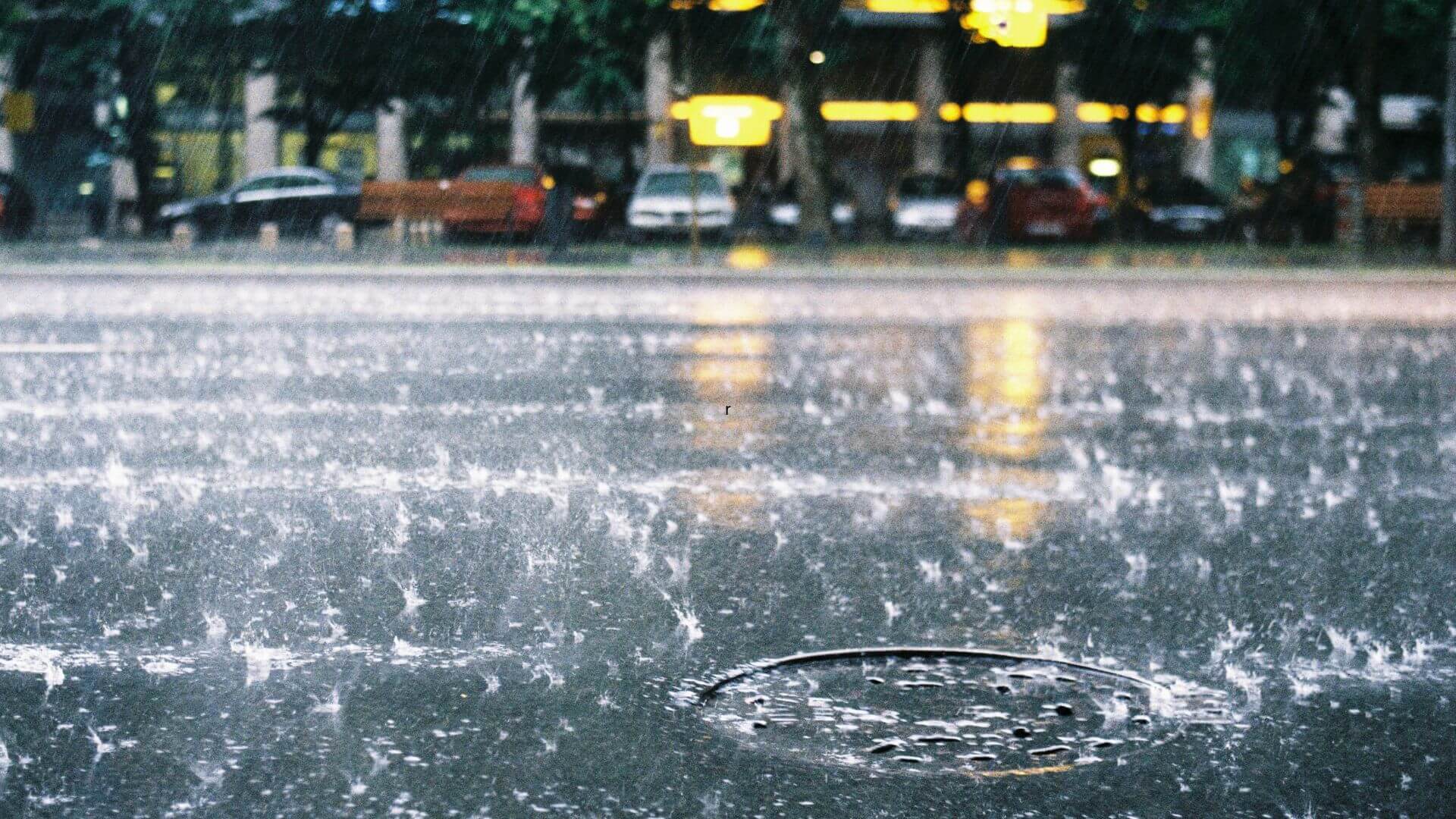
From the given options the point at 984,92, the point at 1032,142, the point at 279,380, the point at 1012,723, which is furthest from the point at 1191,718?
the point at 1032,142

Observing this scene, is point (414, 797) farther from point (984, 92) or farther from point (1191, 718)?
point (984, 92)

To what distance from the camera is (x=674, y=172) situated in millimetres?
34906

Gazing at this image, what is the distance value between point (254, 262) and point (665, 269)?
19.3 ft

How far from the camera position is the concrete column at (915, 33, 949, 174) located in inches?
1945

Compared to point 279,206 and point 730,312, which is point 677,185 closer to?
point 279,206

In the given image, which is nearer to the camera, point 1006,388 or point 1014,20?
point 1006,388

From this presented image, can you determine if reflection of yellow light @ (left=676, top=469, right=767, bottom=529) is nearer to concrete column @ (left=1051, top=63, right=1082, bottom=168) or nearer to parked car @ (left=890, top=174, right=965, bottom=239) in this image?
parked car @ (left=890, top=174, right=965, bottom=239)

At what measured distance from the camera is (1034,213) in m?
33.7

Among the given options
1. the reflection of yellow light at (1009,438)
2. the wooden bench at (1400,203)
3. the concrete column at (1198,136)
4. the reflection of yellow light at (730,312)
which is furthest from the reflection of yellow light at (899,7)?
the reflection of yellow light at (1009,438)

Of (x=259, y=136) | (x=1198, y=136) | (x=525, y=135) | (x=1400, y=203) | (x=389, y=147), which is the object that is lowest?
(x=1400, y=203)

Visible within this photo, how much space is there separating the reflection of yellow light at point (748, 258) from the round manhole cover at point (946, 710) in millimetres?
19170

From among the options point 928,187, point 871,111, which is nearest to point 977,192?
point 928,187

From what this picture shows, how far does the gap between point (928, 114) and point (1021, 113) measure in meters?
2.55

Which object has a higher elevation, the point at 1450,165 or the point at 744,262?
the point at 1450,165
